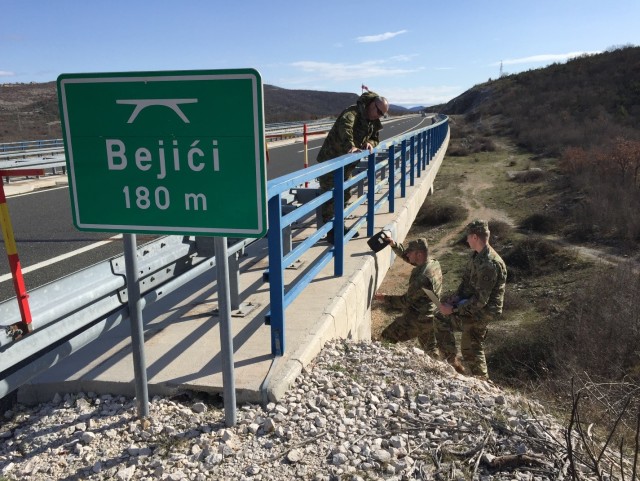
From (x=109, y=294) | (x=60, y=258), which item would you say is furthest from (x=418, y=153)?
(x=109, y=294)

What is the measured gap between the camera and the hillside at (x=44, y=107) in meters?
53.3

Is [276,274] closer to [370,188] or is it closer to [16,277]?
[16,277]

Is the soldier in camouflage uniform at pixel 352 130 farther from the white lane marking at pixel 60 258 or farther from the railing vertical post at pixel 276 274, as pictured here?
the white lane marking at pixel 60 258

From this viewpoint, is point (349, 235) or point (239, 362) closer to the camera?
point (239, 362)

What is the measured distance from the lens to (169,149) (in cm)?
259

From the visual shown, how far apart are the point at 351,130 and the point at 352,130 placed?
0.08 metres

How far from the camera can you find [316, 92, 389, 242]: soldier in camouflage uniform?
241 inches

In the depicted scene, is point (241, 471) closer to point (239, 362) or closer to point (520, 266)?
point (239, 362)

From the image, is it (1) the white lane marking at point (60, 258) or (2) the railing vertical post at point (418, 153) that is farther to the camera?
(2) the railing vertical post at point (418, 153)

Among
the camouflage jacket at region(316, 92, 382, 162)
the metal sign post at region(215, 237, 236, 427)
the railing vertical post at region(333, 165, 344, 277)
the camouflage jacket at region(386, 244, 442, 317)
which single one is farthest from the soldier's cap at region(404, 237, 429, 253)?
the metal sign post at region(215, 237, 236, 427)

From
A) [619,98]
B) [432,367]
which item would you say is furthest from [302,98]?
[432,367]

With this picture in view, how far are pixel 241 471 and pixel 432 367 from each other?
166 cm

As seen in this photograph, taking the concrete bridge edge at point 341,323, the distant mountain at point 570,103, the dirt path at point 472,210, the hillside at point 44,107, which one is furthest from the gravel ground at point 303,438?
the hillside at point 44,107

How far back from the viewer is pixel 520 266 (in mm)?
14406
